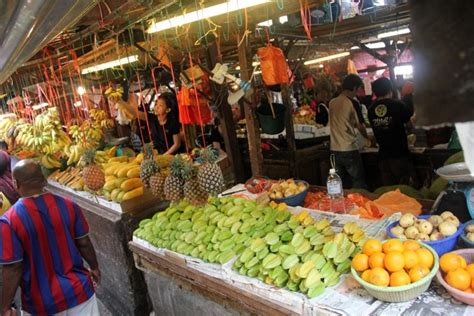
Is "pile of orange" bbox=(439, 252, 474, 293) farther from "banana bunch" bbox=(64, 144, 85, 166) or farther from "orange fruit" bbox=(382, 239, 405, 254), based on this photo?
"banana bunch" bbox=(64, 144, 85, 166)

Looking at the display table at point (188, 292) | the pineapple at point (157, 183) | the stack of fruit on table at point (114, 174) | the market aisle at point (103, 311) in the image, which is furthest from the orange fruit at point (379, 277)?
the market aisle at point (103, 311)

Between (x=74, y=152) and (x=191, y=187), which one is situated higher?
(x=74, y=152)

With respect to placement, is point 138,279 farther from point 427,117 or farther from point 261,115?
point 427,117

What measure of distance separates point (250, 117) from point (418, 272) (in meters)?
3.38

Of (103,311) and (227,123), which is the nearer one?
(103,311)

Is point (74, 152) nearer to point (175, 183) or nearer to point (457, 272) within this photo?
point (175, 183)

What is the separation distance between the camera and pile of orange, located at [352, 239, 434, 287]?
196 cm

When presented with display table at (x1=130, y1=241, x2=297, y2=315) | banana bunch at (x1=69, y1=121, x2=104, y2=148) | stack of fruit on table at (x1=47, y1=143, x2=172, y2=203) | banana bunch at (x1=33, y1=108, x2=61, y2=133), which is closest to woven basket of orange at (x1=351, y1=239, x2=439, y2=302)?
display table at (x1=130, y1=241, x2=297, y2=315)

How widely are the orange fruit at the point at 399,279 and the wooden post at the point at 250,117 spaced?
312cm

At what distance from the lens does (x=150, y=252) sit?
3570mm

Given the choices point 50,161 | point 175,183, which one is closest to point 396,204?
point 175,183

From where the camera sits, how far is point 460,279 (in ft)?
6.15

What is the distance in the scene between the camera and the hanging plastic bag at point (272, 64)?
3803 millimetres

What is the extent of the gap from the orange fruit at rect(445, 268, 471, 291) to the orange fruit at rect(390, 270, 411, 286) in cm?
21
